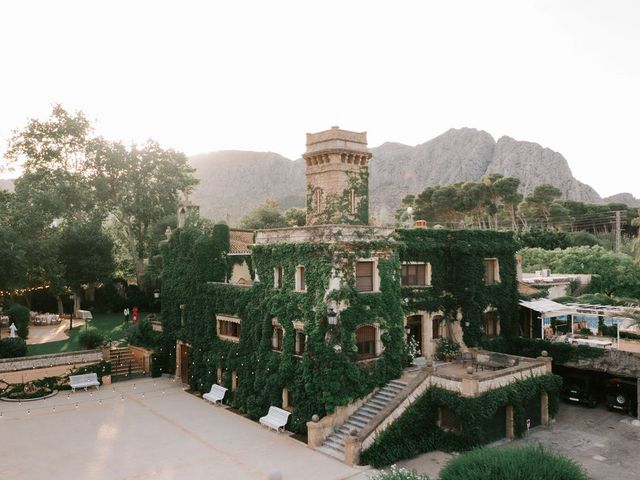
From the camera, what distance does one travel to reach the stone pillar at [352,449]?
18953 millimetres

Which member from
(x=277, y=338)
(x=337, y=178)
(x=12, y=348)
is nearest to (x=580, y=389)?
(x=277, y=338)

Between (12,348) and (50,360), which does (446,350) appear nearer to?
(50,360)

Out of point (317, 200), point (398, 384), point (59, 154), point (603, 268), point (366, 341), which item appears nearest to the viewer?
point (398, 384)

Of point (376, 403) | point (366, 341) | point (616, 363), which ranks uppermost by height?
point (366, 341)

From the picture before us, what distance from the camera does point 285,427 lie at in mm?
23156

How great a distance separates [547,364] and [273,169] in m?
125

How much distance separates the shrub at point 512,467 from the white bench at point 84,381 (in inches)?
934

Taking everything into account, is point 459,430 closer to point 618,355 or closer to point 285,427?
point 285,427

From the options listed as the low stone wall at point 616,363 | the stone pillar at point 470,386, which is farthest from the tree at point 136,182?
the low stone wall at point 616,363

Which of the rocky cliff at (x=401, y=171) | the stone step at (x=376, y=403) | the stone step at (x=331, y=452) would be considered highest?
the rocky cliff at (x=401, y=171)

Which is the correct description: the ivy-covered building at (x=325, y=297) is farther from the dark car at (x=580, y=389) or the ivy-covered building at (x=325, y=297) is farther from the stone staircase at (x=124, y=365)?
the dark car at (x=580, y=389)

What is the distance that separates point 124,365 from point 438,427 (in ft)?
72.6

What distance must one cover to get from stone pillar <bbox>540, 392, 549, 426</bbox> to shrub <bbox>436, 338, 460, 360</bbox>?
458 centimetres

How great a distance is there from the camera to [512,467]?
12.5 m
